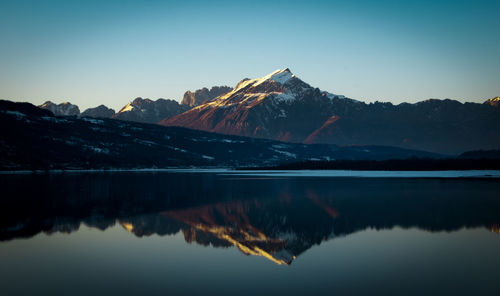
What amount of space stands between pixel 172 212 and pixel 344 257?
22789 millimetres

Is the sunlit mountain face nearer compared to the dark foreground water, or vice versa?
the dark foreground water

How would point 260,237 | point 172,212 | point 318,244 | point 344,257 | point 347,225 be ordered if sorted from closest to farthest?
point 344,257
point 318,244
point 260,237
point 347,225
point 172,212

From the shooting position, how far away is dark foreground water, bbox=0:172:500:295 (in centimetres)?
1830

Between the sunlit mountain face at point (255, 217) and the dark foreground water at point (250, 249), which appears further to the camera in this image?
the sunlit mountain face at point (255, 217)

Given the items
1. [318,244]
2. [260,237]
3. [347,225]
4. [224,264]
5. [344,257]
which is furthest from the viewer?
[347,225]

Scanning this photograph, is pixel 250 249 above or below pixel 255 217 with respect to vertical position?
above

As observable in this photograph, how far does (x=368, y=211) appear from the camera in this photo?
42.4 m

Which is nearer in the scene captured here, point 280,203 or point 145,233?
point 145,233

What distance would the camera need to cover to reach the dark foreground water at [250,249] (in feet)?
60.0

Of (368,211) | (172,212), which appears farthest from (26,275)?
(368,211)

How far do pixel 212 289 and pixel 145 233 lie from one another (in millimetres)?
14928

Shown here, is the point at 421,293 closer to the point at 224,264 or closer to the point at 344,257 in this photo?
the point at 344,257

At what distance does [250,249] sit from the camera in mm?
25859

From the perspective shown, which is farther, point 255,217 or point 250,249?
point 255,217
